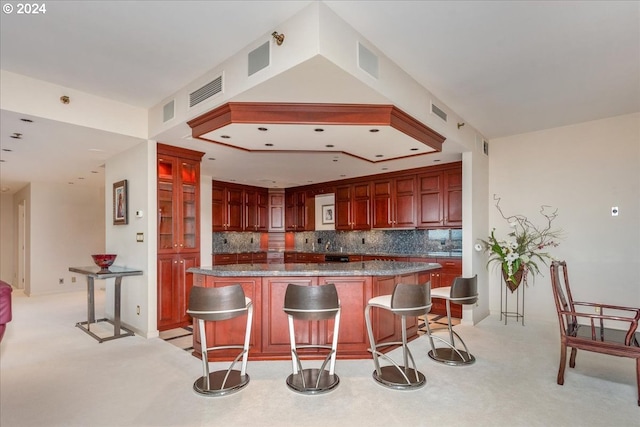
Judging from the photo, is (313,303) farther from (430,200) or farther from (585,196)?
(585,196)

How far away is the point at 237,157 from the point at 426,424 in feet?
13.2

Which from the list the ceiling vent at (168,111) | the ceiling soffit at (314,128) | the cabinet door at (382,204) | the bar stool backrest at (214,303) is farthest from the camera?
the cabinet door at (382,204)

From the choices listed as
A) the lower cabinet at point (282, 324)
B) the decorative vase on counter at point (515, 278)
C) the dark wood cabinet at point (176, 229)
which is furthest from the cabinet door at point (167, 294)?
the decorative vase on counter at point (515, 278)

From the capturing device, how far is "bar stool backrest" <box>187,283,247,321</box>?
2.78 m

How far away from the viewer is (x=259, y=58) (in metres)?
2.73

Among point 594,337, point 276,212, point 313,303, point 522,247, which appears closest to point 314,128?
point 313,303

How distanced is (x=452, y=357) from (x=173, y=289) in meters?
3.49

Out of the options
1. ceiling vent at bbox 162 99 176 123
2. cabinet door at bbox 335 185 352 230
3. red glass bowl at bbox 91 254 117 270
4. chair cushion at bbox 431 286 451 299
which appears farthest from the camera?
cabinet door at bbox 335 185 352 230

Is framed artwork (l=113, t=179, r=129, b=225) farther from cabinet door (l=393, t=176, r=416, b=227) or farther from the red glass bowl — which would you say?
cabinet door (l=393, t=176, r=416, b=227)

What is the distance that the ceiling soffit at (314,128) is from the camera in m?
3.18

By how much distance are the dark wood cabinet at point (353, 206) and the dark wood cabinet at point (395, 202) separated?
0.57 ft

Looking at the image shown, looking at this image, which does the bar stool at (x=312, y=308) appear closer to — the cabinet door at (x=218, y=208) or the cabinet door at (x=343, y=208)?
the cabinet door at (x=343, y=208)

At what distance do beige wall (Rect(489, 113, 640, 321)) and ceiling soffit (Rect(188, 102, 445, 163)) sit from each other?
73.2 inches

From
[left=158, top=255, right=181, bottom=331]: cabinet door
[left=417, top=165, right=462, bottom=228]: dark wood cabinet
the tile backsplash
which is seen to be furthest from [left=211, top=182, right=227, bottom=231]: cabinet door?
[left=417, top=165, right=462, bottom=228]: dark wood cabinet
